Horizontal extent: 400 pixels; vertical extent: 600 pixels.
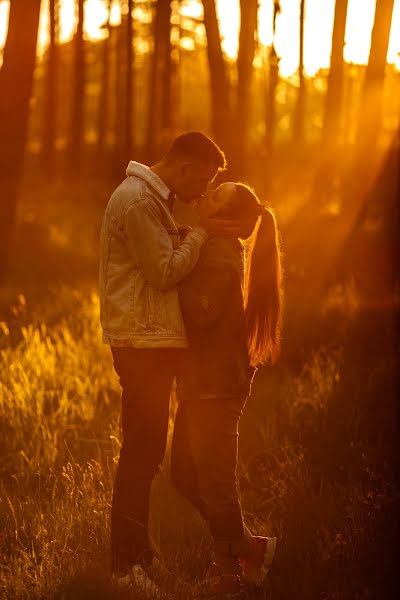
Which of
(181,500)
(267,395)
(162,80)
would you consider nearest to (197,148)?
(181,500)

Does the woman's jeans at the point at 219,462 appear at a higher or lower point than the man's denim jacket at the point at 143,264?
lower

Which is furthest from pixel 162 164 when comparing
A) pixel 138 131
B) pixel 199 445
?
pixel 138 131

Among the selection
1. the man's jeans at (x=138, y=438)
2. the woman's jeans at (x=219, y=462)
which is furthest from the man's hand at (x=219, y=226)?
the woman's jeans at (x=219, y=462)

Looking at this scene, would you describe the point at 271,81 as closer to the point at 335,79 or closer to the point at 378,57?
the point at 335,79

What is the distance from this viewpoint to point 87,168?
1464 inches

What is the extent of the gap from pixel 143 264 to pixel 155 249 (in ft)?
0.28

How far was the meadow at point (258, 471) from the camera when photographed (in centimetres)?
Result: 430

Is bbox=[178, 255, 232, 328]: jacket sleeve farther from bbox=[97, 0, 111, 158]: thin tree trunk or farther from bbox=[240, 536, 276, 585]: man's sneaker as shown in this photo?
bbox=[97, 0, 111, 158]: thin tree trunk

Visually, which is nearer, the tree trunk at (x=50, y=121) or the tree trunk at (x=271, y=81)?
the tree trunk at (x=271, y=81)

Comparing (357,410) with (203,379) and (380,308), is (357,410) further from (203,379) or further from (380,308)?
(380,308)

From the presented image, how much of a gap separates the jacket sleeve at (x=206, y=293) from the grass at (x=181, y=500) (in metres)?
1.15

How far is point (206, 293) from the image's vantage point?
415 centimetres

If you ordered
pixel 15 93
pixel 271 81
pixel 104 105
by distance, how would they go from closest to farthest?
1. pixel 15 93
2. pixel 271 81
3. pixel 104 105

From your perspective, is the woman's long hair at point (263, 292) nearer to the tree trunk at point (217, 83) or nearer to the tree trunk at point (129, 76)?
the tree trunk at point (217, 83)
